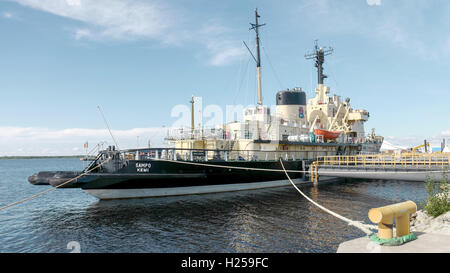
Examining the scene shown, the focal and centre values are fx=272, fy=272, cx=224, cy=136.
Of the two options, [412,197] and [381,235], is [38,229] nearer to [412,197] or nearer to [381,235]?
[381,235]

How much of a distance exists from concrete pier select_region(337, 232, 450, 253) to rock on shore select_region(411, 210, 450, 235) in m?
1.46

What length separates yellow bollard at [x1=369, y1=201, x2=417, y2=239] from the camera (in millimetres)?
6684

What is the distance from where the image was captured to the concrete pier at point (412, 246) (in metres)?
6.41

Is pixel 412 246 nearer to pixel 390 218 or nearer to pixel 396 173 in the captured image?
pixel 390 218

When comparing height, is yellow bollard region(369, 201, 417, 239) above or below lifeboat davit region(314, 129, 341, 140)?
below

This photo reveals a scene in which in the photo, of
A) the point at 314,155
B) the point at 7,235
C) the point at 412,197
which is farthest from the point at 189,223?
the point at 314,155

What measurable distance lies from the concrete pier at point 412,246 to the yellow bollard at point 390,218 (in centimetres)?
32

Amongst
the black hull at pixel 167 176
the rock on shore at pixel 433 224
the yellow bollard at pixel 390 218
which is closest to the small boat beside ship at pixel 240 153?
the black hull at pixel 167 176

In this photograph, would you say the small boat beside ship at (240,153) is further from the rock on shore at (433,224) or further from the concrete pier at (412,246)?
the concrete pier at (412,246)

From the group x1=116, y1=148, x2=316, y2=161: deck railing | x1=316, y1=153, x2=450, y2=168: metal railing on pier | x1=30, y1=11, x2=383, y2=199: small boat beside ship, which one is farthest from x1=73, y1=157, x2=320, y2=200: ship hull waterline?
x1=316, y1=153, x2=450, y2=168: metal railing on pier

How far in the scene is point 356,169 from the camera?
955 inches

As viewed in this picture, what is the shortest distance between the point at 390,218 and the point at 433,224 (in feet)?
15.5

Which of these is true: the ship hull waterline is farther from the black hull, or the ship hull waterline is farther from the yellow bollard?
the yellow bollard
